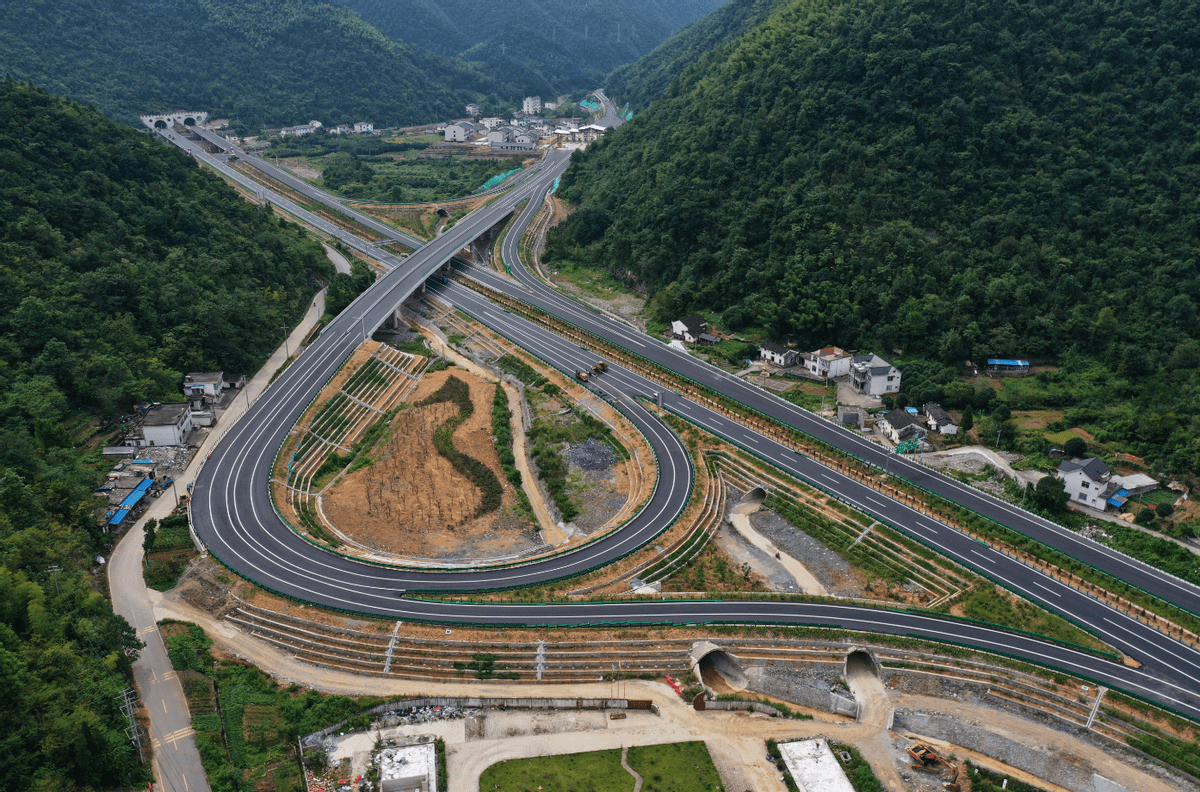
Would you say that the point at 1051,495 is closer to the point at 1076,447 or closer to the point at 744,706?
the point at 1076,447

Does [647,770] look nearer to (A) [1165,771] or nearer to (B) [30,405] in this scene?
(A) [1165,771]

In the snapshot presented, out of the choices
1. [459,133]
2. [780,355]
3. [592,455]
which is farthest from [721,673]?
[459,133]

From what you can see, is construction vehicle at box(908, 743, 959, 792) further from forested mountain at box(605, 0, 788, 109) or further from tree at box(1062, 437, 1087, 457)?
forested mountain at box(605, 0, 788, 109)

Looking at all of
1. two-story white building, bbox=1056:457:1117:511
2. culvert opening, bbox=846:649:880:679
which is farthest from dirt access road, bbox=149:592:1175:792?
two-story white building, bbox=1056:457:1117:511

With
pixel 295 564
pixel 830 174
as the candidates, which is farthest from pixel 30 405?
pixel 830 174

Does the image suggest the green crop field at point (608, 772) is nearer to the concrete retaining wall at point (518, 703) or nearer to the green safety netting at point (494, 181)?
the concrete retaining wall at point (518, 703)

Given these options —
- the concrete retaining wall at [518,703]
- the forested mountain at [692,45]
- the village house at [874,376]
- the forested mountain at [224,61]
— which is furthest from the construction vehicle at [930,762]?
the forested mountain at [224,61]
